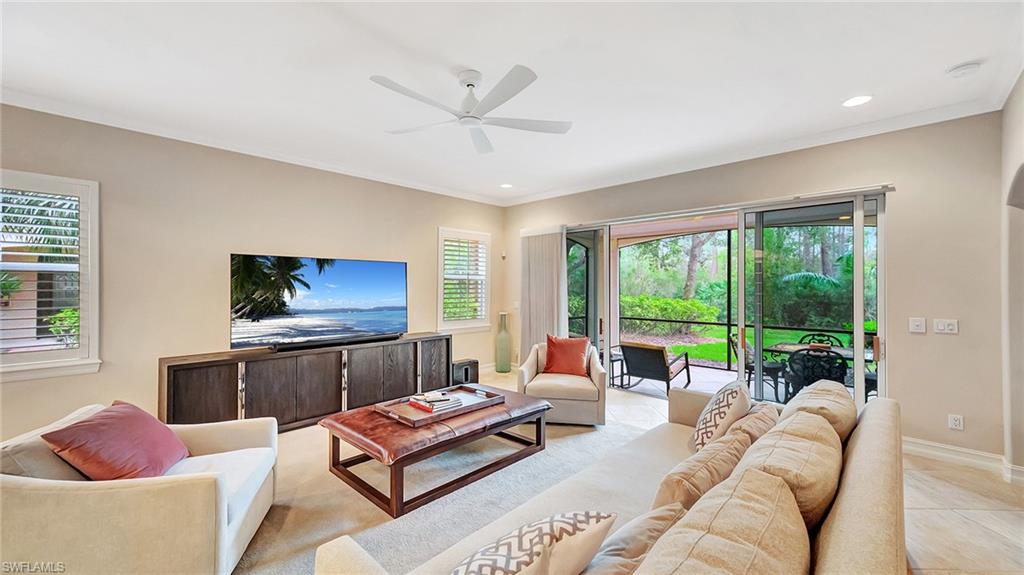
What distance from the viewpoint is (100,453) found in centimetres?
159

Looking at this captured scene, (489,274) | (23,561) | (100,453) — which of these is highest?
(489,274)

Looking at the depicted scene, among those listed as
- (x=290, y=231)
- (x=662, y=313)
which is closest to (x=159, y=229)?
(x=290, y=231)

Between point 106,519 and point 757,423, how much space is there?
102 inches

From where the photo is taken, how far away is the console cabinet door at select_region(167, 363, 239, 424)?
3.09 m

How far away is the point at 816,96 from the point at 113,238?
17.7 feet

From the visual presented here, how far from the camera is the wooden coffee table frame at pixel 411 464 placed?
87.1 inches

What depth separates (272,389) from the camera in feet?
11.6

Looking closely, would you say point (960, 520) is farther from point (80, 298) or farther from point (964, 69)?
point (80, 298)

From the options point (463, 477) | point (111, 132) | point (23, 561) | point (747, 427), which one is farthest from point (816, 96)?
point (111, 132)

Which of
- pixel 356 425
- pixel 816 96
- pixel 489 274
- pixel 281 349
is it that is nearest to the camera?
pixel 356 425

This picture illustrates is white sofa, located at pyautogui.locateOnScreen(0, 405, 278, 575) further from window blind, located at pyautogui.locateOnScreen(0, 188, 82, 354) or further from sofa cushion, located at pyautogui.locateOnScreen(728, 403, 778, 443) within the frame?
sofa cushion, located at pyautogui.locateOnScreen(728, 403, 778, 443)

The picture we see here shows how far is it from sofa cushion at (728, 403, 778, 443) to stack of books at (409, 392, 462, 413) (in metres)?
1.70

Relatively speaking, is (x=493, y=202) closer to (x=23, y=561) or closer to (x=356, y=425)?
(x=356, y=425)

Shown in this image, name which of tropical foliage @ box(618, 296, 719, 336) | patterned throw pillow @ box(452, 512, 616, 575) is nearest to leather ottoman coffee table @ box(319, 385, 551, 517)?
patterned throw pillow @ box(452, 512, 616, 575)
